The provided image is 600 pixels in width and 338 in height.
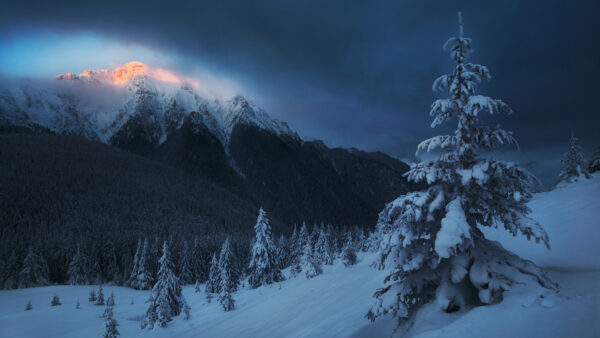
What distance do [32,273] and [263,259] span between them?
198ft

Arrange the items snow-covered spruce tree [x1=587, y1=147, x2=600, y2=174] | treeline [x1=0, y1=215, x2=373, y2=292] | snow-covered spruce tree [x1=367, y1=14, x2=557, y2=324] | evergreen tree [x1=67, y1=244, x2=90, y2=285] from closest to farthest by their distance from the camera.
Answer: snow-covered spruce tree [x1=367, y1=14, x2=557, y2=324] < snow-covered spruce tree [x1=587, y1=147, x2=600, y2=174] < treeline [x1=0, y1=215, x2=373, y2=292] < evergreen tree [x1=67, y1=244, x2=90, y2=285]

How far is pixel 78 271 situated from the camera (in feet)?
213

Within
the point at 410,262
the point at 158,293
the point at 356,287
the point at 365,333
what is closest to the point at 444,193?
the point at 410,262

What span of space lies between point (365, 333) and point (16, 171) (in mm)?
224266

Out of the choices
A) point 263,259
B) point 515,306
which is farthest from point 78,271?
point 515,306

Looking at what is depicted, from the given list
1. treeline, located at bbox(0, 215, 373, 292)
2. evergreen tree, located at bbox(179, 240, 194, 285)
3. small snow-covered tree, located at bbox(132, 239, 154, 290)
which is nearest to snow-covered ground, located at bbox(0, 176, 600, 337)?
treeline, located at bbox(0, 215, 373, 292)

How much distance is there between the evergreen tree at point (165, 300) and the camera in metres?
25.8

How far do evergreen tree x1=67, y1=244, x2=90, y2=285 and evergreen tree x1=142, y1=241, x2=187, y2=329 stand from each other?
53391mm

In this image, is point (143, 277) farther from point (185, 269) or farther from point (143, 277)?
point (185, 269)

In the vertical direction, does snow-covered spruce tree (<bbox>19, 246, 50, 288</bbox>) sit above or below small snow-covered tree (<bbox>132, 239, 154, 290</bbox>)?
above

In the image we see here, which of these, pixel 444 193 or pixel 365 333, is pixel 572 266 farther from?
pixel 365 333

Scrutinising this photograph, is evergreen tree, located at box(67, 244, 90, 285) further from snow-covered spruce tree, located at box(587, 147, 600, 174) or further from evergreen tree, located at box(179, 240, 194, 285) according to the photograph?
snow-covered spruce tree, located at box(587, 147, 600, 174)

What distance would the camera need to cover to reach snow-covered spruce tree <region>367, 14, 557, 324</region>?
16.6 feet

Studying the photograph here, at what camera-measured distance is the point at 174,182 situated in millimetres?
195375
